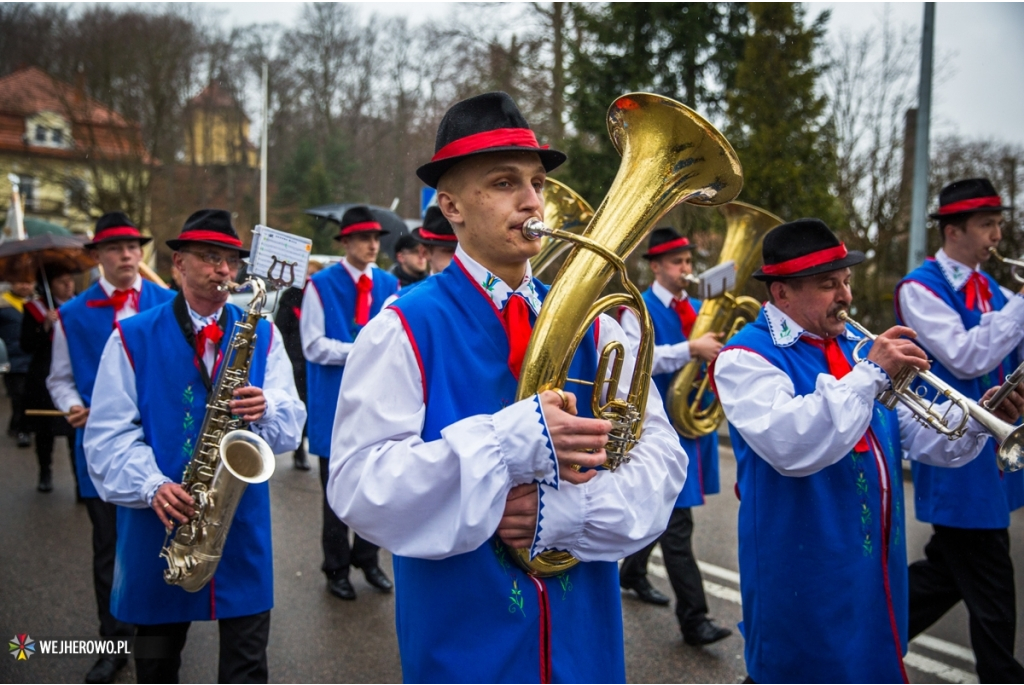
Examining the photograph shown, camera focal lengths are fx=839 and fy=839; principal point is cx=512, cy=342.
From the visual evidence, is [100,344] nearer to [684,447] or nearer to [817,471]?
[684,447]

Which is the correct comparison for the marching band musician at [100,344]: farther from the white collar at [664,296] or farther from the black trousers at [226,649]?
the white collar at [664,296]

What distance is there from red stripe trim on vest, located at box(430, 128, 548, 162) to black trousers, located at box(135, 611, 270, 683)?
217cm

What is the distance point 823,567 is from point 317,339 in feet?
12.9

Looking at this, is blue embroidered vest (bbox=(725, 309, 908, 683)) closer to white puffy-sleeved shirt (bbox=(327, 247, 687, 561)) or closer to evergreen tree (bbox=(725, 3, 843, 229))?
white puffy-sleeved shirt (bbox=(327, 247, 687, 561))

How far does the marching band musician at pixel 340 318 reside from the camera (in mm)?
5758

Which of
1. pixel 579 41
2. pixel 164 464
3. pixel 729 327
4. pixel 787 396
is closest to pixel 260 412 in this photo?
pixel 164 464

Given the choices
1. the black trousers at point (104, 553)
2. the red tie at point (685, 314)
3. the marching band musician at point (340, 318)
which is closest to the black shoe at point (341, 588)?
the marching band musician at point (340, 318)

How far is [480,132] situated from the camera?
200cm

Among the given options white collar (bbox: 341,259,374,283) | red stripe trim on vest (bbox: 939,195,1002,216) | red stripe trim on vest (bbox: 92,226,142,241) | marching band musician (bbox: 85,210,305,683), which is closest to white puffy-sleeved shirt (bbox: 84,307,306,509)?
marching band musician (bbox: 85,210,305,683)

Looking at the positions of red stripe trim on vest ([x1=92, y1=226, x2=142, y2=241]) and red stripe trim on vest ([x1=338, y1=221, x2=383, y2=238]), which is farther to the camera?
red stripe trim on vest ([x1=338, y1=221, x2=383, y2=238])

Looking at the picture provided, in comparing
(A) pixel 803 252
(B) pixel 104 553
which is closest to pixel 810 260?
(A) pixel 803 252

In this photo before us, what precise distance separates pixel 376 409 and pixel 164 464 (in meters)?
1.80

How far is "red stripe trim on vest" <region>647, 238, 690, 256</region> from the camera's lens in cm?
546

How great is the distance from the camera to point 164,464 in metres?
3.29
